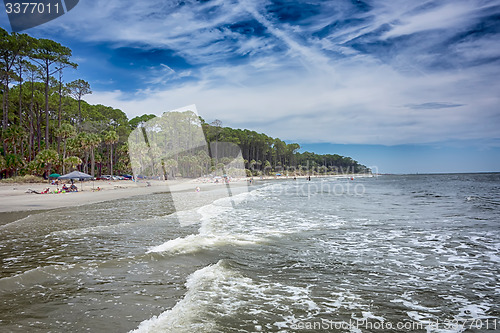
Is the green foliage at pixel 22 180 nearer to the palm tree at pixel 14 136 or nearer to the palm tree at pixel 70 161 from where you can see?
the palm tree at pixel 70 161

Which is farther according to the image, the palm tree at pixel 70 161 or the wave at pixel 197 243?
the palm tree at pixel 70 161

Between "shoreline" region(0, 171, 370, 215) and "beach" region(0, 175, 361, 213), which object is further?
"beach" region(0, 175, 361, 213)

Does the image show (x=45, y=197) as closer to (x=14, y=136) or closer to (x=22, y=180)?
(x=22, y=180)

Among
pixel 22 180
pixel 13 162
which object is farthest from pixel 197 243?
pixel 13 162

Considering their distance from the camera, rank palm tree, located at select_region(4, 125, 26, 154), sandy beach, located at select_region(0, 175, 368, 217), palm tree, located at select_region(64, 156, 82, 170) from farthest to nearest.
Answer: palm tree, located at select_region(64, 156, 82, 170)
palm tree, located at select_region(4, 125, 26, 154)
sandy beach, located at select_region(0, 175, 368, 217)

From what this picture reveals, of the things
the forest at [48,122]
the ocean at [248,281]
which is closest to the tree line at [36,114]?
the forest at [48,122]

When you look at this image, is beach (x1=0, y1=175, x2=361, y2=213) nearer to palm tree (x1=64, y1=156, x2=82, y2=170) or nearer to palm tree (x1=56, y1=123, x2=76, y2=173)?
palm tree (x1=64, y1=156, x2=82, y2=170)

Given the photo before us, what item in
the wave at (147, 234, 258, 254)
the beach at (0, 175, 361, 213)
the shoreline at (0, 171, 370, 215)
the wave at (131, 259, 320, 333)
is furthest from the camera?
the beach at (0, 175, 361, 213)

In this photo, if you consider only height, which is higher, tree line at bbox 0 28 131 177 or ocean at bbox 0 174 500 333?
tree line at bbox 0 28 131 177

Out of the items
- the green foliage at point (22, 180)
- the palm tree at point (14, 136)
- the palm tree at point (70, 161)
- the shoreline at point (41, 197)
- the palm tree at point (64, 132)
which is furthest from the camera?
the palm tree at point (64, 132)

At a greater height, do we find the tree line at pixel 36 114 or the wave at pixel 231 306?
the tree line at pixel 36 114

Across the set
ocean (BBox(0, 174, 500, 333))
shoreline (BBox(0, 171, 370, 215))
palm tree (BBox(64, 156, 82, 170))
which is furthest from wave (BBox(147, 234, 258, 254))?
palm tree (BBox(64, 156, 82, 170))

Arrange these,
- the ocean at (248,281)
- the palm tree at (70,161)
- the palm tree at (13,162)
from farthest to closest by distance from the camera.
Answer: the palm tree at (70,161) → the palm tree at (13,162) → the ocean at (248,281)

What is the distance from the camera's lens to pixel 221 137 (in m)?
118
